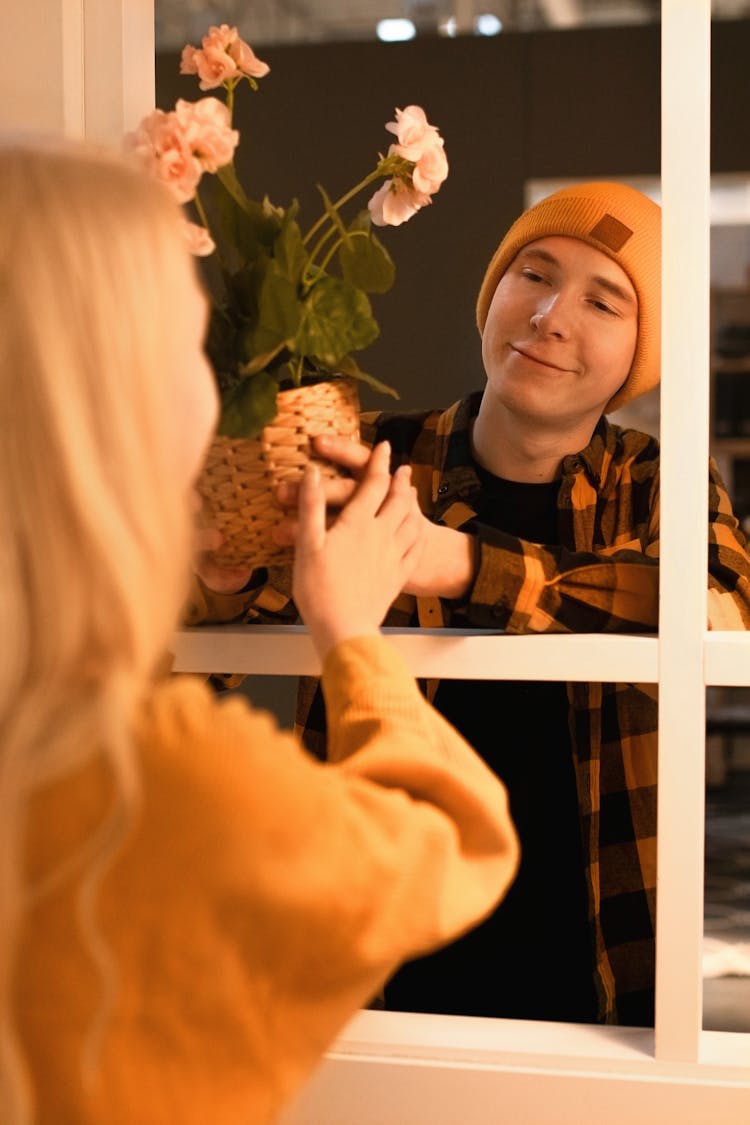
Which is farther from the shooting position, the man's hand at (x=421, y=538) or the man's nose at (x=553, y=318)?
the man's nose at (x=553, y=318)

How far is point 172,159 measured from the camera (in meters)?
1.02

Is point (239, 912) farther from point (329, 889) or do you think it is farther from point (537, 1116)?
point (537, 1116)

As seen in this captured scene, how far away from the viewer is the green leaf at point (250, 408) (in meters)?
1.06

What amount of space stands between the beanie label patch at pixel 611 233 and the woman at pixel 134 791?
923 mm

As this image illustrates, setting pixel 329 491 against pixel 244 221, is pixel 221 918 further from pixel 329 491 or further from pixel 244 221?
pixel 244 221

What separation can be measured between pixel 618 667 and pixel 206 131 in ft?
1.88

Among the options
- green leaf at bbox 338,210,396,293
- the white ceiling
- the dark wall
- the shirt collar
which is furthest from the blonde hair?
the white ceiling

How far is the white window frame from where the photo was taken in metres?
1.18

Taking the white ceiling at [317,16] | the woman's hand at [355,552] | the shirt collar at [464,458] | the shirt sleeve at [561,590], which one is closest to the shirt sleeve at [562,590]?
the shirt sleeve at [561,590]

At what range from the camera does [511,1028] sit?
128 centimetres

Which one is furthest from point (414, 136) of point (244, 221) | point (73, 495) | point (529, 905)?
point (529, 905)

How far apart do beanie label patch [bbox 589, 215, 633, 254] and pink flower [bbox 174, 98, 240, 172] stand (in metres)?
0.73

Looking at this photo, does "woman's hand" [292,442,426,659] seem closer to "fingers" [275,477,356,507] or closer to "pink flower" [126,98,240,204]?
"fingers" [275,477,356,507]

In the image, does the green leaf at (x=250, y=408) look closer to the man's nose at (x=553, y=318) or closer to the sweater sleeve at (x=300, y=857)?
the sweater sleeve at (x=300, y=857)
